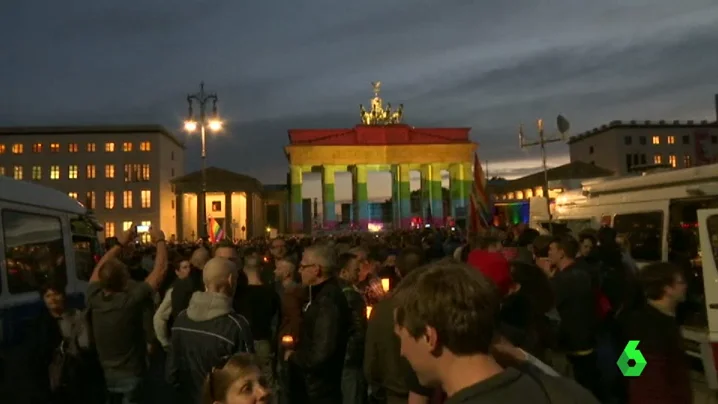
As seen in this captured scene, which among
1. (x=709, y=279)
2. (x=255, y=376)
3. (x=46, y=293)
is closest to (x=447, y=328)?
(x=255, y=376)

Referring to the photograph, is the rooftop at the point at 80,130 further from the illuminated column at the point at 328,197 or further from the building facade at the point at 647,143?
the building facade at the point at 647,143

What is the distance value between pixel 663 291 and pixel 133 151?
80953 mm

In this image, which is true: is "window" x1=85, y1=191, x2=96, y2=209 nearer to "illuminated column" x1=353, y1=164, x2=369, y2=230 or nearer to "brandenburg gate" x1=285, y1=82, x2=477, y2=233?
"brandenburg gate" x1=285, y1=82, x2=477, y2=233

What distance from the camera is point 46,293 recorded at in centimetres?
607

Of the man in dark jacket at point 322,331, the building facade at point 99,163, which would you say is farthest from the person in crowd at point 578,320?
the building facade at point 99,163

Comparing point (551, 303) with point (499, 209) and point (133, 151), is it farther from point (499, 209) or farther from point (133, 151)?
point (133, 151)

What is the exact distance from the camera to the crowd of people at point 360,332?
2.25 metres

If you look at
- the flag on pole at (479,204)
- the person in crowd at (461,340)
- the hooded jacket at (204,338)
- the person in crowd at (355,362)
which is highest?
the flag on pole at (479,204)

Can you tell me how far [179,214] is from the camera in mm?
84625

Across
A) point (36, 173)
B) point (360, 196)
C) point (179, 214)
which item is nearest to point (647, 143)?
point (360, 196)

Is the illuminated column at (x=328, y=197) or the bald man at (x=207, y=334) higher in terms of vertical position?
the illuminated column at (x=328, y=197)

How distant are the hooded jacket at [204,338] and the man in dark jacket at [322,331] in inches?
28.0

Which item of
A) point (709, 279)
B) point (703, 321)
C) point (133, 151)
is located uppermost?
point (133, 151)

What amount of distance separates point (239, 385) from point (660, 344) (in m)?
2.88
